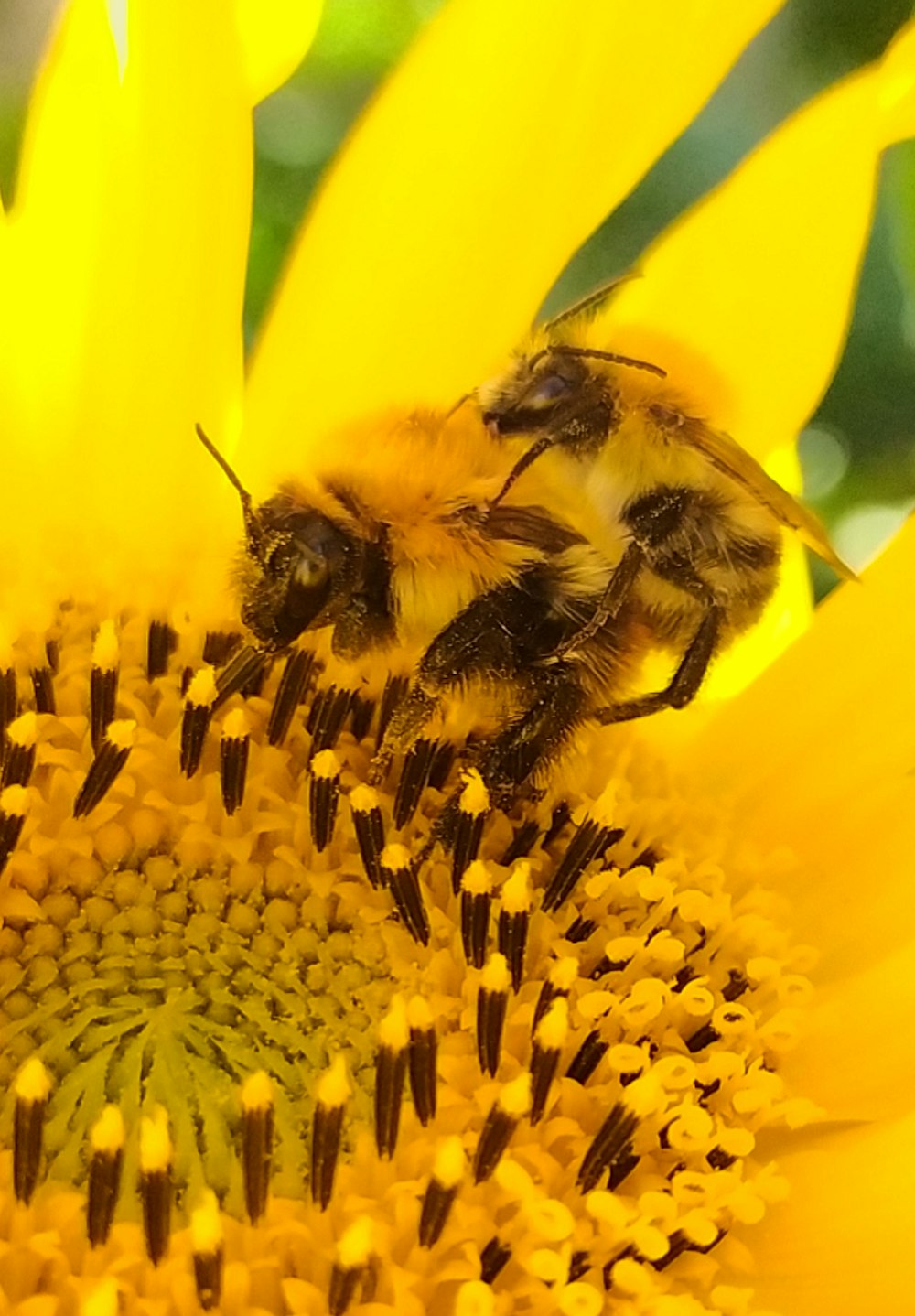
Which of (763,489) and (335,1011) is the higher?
(763,489)

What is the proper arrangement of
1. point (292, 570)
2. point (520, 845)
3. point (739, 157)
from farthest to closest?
1. point (739, 157)
2. point (520, 845)
3. point (292, 570)

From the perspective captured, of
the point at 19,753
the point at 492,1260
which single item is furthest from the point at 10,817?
the point at 492,1260

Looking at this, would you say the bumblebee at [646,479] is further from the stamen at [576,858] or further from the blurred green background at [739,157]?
the blurred green background at [739,157]

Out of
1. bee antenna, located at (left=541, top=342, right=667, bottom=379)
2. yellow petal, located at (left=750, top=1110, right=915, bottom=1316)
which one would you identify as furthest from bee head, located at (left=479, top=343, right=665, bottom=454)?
yellow petal, located at (left=750, top=1110, right=915, bottom=1316)

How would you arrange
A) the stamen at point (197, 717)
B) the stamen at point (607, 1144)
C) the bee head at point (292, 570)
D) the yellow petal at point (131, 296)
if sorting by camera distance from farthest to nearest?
the yellow petal at point (131, 296) < the stamen at point (197, 717) < the stamen at point (607, 1144) < the bee head at point (292, 570)

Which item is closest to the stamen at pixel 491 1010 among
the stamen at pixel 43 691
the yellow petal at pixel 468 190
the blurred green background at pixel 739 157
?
the stamen at pixel 43 691

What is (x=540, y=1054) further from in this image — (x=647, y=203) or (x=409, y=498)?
(x=647, y=203)

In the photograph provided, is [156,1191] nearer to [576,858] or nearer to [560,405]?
[576,858]

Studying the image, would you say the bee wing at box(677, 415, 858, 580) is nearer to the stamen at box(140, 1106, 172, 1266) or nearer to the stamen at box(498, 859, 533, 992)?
the stamen at box(498, 859, 533, 992)
